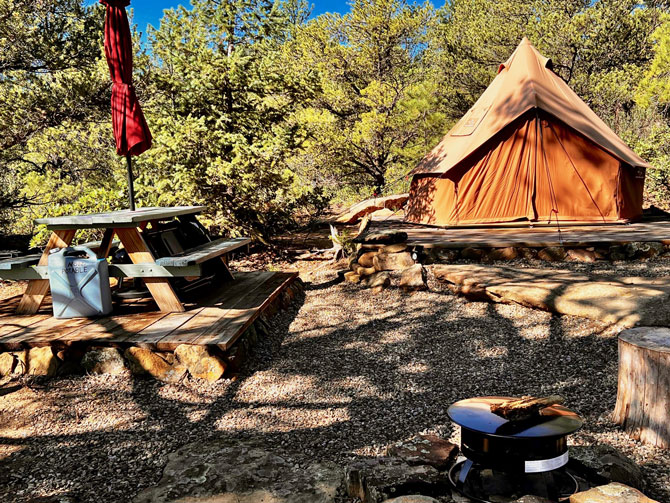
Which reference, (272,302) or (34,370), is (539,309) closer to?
(272,302)

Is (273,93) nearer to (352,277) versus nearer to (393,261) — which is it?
(352,277)

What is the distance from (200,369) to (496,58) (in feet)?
52.4

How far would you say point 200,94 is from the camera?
827cm

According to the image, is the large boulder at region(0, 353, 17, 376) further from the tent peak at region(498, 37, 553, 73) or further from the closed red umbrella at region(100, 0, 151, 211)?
the tent peak at region(498, 37, 553, 73)

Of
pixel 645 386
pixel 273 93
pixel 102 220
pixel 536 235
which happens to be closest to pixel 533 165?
pixel 536 235

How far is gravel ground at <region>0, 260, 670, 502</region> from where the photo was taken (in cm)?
297

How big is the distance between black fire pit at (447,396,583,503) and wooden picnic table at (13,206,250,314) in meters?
3.38

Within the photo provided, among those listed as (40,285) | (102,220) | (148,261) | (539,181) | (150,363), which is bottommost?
(150,363)

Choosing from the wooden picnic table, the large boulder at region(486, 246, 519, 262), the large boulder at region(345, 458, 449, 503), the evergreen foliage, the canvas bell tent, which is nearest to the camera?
the large boulder at region(345, 458, 449, 503)

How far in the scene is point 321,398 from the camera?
3898 mm

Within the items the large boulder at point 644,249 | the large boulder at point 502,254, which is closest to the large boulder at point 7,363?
the large boulder at point 502,254

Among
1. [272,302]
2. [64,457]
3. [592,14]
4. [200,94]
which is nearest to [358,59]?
[592,14]

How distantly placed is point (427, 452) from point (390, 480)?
0.37m

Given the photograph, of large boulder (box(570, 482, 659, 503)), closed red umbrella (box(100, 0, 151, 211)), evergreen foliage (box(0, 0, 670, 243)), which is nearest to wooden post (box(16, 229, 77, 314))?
closed red umbrella (box(100, 0, 151, 211))
